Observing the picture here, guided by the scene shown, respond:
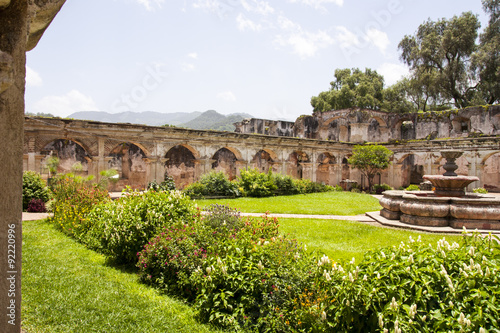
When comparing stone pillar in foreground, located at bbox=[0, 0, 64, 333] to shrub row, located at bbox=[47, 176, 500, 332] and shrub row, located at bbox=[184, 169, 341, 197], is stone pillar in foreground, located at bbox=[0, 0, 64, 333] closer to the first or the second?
shrub row, located at bbox=[47, 176, 500, 332]

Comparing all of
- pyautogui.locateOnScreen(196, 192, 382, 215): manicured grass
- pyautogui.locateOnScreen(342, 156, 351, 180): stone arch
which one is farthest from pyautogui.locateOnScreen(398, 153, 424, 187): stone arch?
pyautogui.locateOnScreen(196, 192, 382, 215): manicured grass

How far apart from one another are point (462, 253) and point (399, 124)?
30605 mm

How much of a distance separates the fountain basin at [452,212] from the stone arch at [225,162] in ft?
56.9

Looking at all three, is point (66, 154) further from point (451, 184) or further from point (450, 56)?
point (450, 56)

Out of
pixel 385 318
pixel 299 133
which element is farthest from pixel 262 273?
pixel 299 133

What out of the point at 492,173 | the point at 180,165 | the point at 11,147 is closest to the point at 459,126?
the point at 492,173

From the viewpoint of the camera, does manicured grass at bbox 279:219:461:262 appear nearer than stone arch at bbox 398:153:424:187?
Yes

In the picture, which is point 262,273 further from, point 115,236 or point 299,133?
point 299,133

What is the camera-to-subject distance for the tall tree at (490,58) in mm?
Answer: 31000

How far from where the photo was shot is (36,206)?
498 inches

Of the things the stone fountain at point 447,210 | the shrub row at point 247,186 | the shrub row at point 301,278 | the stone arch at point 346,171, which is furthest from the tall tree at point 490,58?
the shrub row at point 301,278

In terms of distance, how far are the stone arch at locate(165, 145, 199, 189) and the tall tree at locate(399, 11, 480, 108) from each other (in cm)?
2551

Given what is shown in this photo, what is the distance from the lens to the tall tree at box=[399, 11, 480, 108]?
1303 inches

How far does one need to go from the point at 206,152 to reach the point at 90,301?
17.6 m
